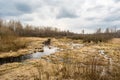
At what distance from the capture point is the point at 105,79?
7848mm

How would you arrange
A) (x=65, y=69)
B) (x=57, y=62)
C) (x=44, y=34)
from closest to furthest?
(x=65, y=69)
(x=57, y=62)
(x=44, y=34)

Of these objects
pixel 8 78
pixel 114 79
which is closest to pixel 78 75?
pixel 114 79

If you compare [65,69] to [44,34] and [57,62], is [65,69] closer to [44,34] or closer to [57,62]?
[57,62]

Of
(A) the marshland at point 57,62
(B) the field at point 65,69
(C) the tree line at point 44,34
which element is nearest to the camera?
(B) the field at point 65,69

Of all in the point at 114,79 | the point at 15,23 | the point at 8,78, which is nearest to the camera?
the point at 114,79

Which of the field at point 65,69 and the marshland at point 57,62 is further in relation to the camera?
the marshland at point 57,62

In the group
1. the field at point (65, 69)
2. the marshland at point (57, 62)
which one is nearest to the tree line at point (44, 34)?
the marshland at point (57, 62)

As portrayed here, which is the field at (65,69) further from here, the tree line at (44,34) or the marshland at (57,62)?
the tree line at (44,34)

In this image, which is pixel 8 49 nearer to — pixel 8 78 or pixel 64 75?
pixel 8 78

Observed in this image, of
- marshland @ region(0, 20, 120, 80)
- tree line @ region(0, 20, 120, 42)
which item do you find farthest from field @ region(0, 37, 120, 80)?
tree line @ region(0, 20, 120, 42)

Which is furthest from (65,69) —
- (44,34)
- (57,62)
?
(44,34)

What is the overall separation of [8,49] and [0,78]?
68.5 ft

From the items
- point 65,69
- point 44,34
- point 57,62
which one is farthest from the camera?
point 44,34

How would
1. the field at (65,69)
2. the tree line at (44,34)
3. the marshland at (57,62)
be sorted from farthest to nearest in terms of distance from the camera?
1. the tree line at (44,34)
2. the marshland at (57,62)
3. the field at (65,69)
